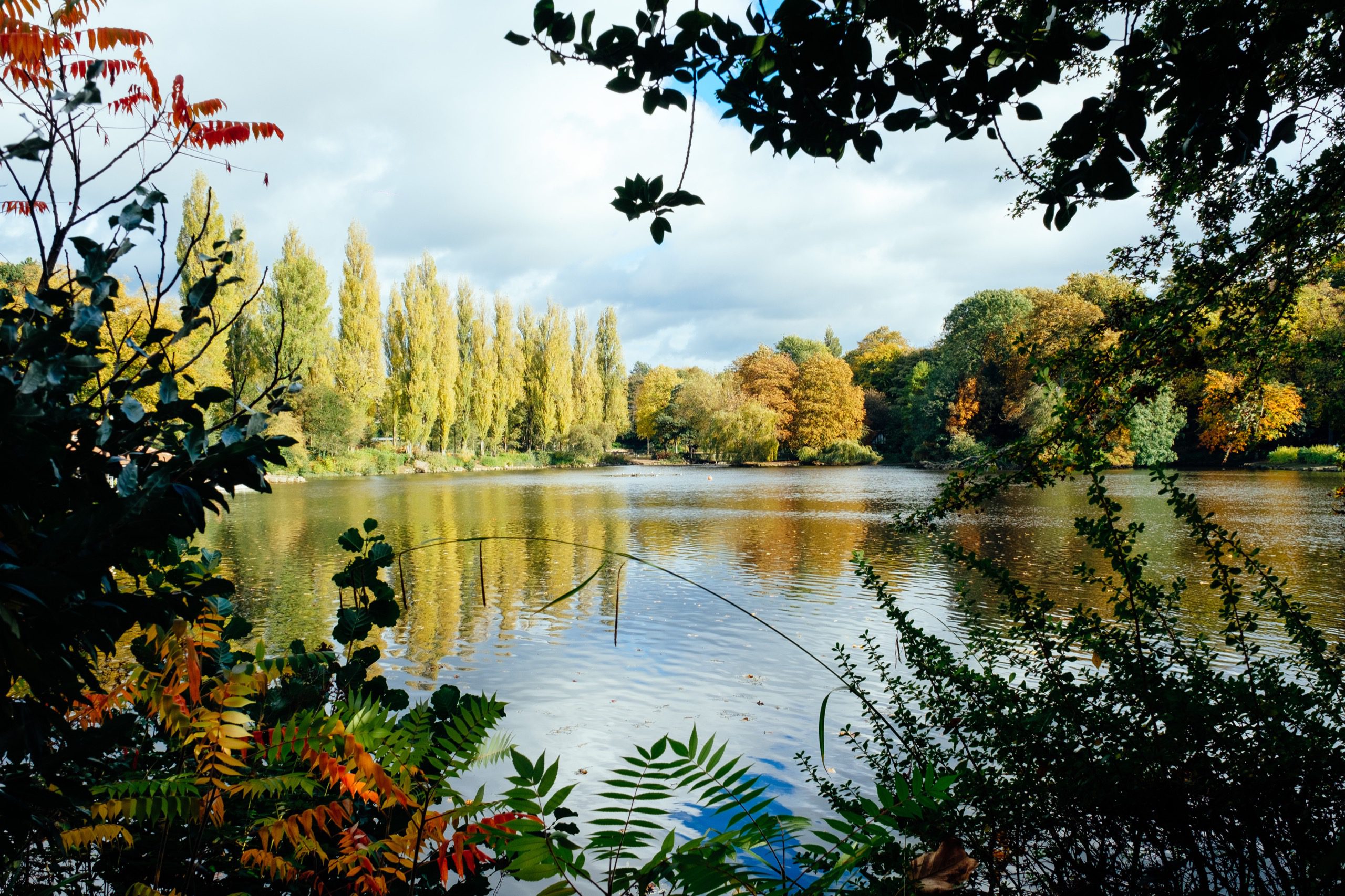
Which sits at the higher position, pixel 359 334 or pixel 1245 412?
pixel 359 334

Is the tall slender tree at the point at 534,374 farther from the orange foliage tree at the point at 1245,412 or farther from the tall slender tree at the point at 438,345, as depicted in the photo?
the orange foliage tree at the point at 1245,412

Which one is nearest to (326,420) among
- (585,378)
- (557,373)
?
(557,373)

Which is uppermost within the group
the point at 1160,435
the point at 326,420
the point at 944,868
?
the point at 326,420

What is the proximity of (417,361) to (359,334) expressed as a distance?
298 centimetres

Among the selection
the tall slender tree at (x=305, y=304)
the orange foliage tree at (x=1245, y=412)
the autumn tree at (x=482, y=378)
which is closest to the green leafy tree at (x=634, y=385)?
the autumn tree at (x=482, y=378)

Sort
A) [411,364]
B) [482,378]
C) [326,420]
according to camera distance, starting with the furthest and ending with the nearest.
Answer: [482,378]
[411,364]
[326,420]

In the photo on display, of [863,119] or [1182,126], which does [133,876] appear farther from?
[1182,126]

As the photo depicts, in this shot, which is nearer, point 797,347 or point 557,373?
point 557,373

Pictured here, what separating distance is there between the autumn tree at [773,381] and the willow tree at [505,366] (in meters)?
16.5

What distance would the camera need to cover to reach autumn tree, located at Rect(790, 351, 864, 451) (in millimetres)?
51719

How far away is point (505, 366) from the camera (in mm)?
46312

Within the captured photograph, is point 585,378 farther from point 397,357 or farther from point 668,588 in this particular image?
point 668,588

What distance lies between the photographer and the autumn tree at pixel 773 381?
5381cm

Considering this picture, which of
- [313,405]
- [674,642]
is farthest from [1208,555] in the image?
[313,405]
